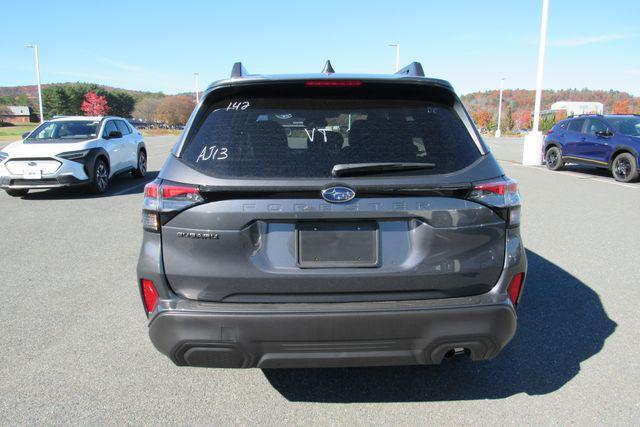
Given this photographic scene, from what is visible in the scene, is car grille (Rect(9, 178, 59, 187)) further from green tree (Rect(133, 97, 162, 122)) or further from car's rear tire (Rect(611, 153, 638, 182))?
green tree (Rect(133, 97, 162, 122))

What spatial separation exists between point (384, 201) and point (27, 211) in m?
8.47

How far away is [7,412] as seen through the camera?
274cm

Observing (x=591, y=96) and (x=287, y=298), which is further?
(x=591, y=96)

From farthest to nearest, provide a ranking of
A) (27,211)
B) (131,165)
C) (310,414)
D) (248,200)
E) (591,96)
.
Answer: (591,96) < (131,165) < (27,211) < (310,414) < (248,200)

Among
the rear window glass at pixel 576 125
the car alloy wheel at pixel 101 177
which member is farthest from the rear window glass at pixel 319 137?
the rear window glass at pixel 576 125

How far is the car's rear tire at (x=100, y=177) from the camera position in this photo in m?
10.6

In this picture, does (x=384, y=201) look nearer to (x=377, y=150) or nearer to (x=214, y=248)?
(x=377, y=150)

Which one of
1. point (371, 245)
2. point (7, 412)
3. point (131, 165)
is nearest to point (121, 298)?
point (7, 412)

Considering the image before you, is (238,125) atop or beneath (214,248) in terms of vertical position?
atop

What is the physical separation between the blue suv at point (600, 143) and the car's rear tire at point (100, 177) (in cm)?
1296

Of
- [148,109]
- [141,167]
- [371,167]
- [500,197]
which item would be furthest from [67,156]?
[148,109]

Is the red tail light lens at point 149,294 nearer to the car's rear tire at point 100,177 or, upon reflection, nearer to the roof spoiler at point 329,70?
the roof spoiler at point 329,70

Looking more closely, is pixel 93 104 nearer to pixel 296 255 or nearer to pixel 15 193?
pixel 15 193

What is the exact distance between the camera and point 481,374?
3180 mm
